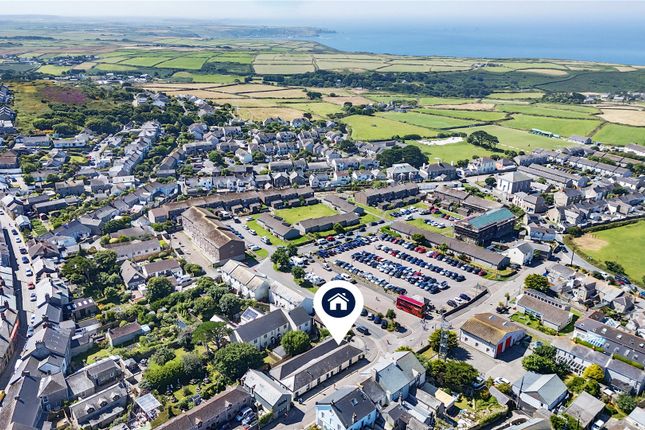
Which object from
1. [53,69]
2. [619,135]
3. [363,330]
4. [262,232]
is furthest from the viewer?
[53,69]

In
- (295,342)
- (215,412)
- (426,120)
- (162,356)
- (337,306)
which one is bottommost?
(215,412)

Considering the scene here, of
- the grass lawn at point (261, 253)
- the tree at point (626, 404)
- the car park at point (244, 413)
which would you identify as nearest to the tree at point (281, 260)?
the grass lawn at point (261, 253)

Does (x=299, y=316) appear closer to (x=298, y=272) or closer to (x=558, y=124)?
(x=298, y=272)

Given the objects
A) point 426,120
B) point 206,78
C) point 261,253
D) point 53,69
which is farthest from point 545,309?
point 53,69

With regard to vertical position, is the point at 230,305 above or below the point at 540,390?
above

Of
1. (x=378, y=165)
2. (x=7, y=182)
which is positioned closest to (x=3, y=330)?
(x=7, y=182)

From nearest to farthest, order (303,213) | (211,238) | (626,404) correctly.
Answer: (626,404) < (211,238) < (303,213)

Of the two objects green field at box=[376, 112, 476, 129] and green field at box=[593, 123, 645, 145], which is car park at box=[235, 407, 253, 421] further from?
green field at box=[593, 123, 645, 145]

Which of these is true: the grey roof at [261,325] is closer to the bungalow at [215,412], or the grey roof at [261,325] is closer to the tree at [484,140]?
the bungalow at [215,412]
